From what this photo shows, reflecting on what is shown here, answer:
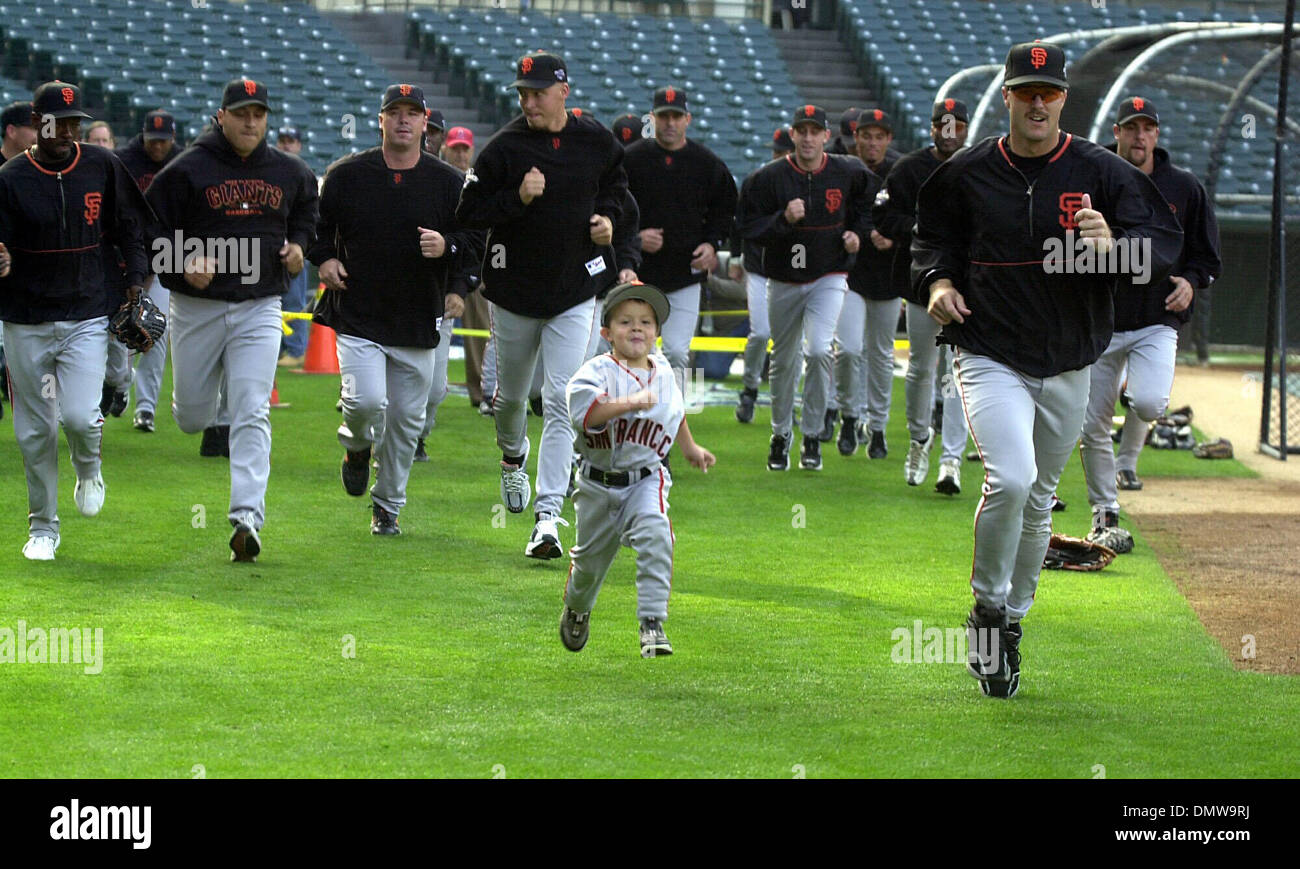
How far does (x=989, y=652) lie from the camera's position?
249 inches

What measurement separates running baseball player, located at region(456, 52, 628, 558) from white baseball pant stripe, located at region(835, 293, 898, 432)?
430cm

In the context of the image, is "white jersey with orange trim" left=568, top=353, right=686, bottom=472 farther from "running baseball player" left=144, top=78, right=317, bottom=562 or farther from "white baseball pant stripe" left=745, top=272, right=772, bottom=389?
"white baseball pant stripe" left=745, top=272, right=772, bottom=389

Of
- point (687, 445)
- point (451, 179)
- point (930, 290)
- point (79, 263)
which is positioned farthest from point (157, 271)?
point (930, 290)

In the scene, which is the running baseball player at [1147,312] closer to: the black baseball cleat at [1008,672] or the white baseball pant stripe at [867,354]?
the black baseball cleat at [1008,672]

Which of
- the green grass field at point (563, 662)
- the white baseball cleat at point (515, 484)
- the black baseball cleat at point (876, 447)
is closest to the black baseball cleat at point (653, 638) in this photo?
the green grass field at point (563, 662)

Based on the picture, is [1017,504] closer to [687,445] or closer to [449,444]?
[687,445]

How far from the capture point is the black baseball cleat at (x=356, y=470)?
9.71 m

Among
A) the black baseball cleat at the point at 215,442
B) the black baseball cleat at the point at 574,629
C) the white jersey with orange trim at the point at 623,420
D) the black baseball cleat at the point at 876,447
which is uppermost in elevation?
the white jersey with orange trim at the point at 623,420

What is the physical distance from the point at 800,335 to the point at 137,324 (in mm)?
5553

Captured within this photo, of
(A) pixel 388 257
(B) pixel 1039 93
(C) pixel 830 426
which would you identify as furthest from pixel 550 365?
(C) pixel 830 426

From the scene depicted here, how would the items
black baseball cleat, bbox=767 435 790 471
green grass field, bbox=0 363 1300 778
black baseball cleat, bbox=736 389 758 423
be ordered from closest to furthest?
green grass field, bbox=0 363 1300 778 < black baseball cleat, bbox=767 435 790 471 < black baseball cleat, bbox=736 389 758 423

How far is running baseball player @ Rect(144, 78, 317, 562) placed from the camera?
865 centimetres

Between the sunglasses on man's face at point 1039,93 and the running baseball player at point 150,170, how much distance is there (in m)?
7.81

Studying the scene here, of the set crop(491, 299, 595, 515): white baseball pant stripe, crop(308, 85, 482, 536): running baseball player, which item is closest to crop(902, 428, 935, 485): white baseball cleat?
crop(491, 299, 595, 515): white baseball pant stripe
